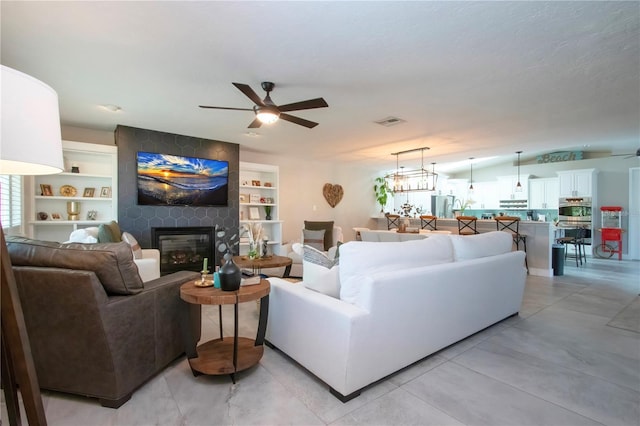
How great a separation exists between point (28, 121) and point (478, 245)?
10.5ft

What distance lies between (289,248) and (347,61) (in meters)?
3.82

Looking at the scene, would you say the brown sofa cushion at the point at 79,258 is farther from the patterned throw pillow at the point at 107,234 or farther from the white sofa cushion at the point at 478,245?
the white sofa cushion at the point at 478,245

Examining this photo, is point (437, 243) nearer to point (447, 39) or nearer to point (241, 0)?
point (447, 39)

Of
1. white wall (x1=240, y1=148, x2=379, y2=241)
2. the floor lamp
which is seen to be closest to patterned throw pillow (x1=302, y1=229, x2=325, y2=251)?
white wall (x1=240, y1=148, x2=379, y2=241)

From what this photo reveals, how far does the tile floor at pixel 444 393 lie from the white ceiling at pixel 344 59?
2.49 meters

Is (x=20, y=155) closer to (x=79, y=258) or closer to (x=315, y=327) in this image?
(x=79, y=258)

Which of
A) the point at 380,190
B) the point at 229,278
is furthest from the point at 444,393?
the point at 380,190

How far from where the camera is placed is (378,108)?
388cm

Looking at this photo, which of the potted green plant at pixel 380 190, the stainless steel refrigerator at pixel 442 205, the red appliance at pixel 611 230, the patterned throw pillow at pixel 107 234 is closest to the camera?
the patterned throw pillow at pixel 107 234

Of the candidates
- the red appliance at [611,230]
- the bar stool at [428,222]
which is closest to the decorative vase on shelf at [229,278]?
the bar stool at [428,222]

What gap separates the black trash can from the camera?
5.69 m

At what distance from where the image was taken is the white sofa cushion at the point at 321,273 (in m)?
2.25

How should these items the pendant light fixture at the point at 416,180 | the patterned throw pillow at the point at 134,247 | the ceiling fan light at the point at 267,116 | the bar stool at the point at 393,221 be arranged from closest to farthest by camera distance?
1. the ceiling fan light at the point at 267,116
2. the patterned throw pillow at the point at 134,247
3. the pendant light fixture at the point at 416,180
4. the bar stool at the point at 393,221

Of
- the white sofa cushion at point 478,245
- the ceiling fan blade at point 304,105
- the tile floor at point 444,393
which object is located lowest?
the tile floor at point 444,393
